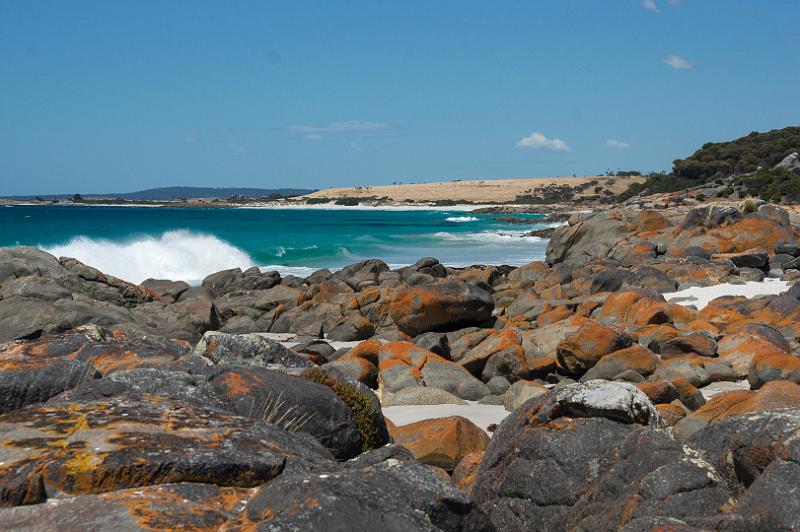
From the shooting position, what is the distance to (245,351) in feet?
25.9

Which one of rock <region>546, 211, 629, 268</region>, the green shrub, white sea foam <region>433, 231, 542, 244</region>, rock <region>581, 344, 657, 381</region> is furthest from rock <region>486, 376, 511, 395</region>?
white sea foam <region>433, 231, 542, 244</region>

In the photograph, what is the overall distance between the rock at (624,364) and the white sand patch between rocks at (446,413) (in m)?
1.80

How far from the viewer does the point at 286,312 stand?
2462cm

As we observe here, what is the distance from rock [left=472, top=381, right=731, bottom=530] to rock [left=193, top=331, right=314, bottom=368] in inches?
94.1

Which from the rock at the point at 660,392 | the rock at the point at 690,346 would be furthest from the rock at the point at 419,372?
the rock at the point at 660,392

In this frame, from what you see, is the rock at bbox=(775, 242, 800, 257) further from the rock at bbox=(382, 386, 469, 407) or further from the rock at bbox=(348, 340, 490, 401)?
the rock at bbox=(382, 386, 469, 407)

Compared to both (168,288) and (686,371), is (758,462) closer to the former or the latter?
(686,371)

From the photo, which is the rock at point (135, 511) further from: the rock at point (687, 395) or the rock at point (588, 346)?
the rock at point (588, 346)

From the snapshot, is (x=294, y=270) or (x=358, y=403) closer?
(x=358, y=403)

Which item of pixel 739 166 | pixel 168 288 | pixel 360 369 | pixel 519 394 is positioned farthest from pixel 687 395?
pixel 739 166

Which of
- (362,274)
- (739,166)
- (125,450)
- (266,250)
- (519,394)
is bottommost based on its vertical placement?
(266,250)

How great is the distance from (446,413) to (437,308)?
281 inches

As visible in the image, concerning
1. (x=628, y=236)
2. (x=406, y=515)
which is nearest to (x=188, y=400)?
(x=406, y=515)

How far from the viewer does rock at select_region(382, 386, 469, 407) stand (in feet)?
40.0
